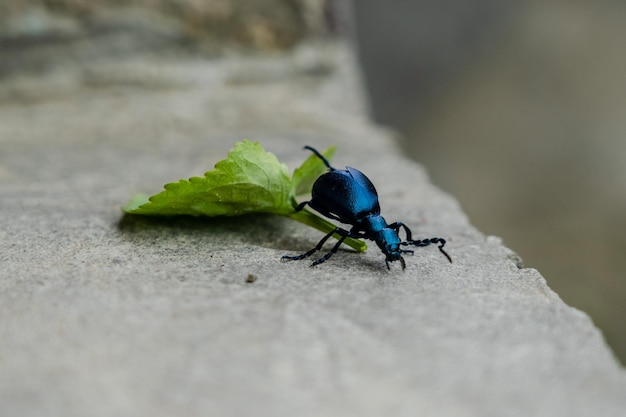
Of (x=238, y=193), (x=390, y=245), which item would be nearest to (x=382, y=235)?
(x=390, y=245)

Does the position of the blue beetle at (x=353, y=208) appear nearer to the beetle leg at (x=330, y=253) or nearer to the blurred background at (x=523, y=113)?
the beetle leg at (x=330, y=253)

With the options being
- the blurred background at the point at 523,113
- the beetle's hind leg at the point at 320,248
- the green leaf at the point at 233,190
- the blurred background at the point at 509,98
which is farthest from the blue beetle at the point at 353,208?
the blurred background at the point at 509,98

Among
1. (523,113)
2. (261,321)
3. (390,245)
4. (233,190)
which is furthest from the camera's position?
(523,113)

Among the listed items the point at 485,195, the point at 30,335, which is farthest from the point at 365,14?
the point at 30,335

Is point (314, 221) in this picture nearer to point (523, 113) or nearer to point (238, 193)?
point (238, 193)

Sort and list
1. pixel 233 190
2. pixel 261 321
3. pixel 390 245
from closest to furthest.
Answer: pixel 261 321 → pixel 390 245 → pixel 233 190

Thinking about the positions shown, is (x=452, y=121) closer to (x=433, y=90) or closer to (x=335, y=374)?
(x=433, y=90)

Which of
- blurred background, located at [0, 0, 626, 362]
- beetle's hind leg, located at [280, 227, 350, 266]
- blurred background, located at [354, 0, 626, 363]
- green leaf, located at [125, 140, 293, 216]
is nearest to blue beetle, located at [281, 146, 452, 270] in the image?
beetle's hind leg, located at [280, 227, 350, 266]
